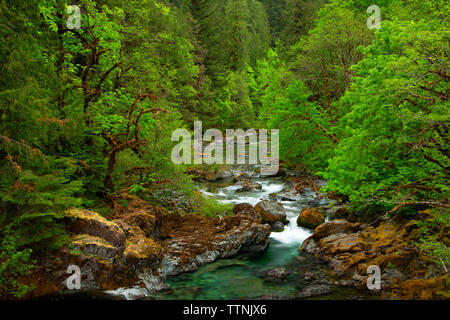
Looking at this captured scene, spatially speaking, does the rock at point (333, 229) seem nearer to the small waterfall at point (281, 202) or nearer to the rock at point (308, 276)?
the small waterfall at point (281, 202)

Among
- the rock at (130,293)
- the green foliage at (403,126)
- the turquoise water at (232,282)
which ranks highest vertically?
the green foliage at (403,126)

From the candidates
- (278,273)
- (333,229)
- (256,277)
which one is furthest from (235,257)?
(333,229)

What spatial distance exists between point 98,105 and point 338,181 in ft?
32.7

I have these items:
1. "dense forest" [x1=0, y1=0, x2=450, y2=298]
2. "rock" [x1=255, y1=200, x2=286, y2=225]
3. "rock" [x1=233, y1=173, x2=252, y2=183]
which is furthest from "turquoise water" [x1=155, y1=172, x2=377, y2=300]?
"rock" [x1=233, y1=173, x2=252, y2=183]

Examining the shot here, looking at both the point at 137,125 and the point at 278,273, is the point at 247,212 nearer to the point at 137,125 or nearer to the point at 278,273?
the point at 278,273

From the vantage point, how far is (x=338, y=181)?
488 inches

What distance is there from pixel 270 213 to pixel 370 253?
5288 mm

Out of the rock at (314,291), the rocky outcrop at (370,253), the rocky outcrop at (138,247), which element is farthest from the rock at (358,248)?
the rocky outcrop at (138,247)

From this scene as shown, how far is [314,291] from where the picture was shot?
875 cm

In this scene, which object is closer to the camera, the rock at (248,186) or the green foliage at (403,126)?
the green foliage at (403,126)

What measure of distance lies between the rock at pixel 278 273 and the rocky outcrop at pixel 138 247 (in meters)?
1.77

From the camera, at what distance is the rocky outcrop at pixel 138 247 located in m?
7.20

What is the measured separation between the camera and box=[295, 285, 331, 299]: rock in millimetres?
8562
